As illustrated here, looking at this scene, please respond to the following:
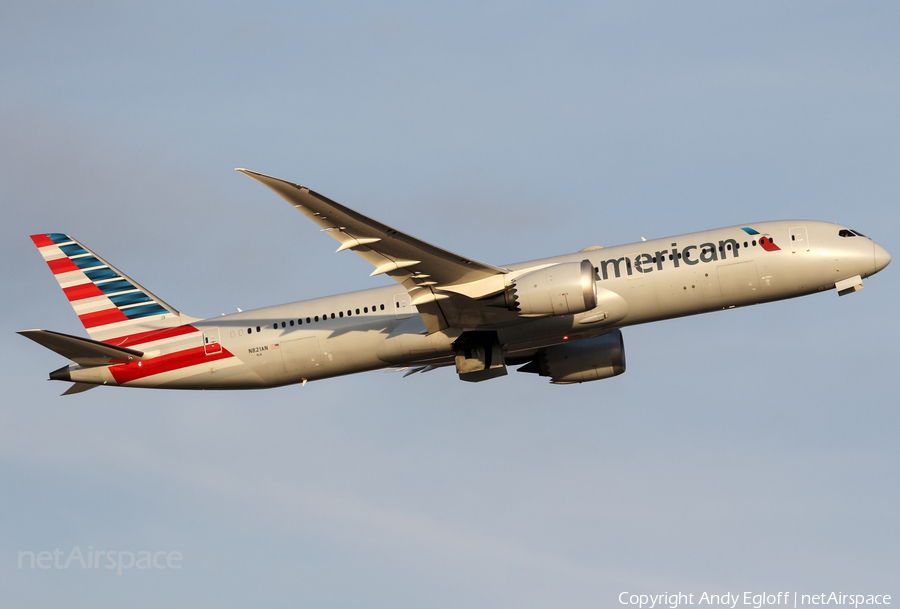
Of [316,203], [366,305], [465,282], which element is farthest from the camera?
[366,305]

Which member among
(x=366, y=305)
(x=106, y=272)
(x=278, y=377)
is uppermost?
(x=106, y=272)

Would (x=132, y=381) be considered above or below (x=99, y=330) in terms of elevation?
below

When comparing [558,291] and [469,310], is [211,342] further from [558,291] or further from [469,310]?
[558,291]

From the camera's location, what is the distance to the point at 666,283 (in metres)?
40.1

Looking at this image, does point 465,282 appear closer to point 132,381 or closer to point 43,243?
point 132,381

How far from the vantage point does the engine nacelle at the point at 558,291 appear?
37.9m

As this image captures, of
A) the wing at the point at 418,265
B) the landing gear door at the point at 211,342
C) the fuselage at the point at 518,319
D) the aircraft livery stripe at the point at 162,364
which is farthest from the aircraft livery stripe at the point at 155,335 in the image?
the wing at the point at 418,265

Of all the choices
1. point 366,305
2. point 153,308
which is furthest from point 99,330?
point 366,305

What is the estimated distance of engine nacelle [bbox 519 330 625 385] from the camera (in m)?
46.0

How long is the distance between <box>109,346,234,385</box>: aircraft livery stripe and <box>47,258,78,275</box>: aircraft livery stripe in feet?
24.4

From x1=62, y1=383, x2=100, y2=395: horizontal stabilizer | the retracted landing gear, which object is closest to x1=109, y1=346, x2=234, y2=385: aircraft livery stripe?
x1=62, y1=383, x2=100, y2=395: horizontal stabilizer

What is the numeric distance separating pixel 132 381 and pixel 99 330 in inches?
163

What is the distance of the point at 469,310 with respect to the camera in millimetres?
40156

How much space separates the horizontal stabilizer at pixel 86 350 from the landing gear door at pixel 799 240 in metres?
29.6
